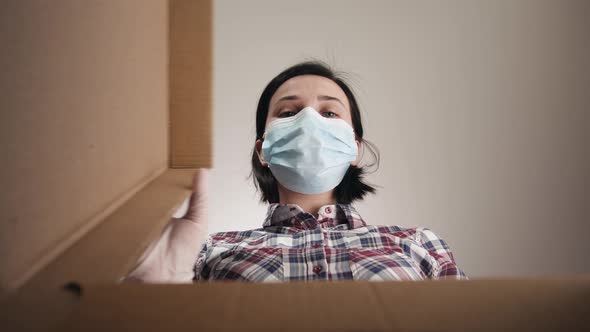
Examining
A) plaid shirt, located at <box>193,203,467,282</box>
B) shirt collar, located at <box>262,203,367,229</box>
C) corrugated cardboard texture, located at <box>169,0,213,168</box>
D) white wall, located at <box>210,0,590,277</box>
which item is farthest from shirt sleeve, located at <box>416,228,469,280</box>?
white wall, located at <box>210,0,590,277</box>

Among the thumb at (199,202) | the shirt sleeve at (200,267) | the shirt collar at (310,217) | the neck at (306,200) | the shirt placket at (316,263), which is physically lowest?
the shirt sleeve at (200,267)

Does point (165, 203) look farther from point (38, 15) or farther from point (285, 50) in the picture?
point (285, 50)

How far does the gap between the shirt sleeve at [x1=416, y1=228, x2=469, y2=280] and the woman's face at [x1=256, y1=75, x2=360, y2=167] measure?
32cm

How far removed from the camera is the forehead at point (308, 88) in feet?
3.05

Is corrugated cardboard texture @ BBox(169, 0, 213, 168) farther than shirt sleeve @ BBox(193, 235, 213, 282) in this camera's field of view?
No

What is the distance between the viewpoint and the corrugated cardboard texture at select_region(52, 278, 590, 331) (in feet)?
0.64

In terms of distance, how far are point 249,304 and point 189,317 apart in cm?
3

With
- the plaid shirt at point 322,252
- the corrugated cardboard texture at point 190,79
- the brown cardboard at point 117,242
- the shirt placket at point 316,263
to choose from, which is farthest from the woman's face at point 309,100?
the brown cardboard at point 117,242

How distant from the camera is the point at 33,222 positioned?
0.24m

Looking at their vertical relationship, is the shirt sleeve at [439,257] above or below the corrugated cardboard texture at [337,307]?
below

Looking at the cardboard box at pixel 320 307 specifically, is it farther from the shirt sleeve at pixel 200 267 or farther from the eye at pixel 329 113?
the eye at pixel 329 113

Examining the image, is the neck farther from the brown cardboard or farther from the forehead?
the brown cardboard

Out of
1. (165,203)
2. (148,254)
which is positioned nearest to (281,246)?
(148,254)

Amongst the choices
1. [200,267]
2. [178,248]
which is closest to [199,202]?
[178,248]
